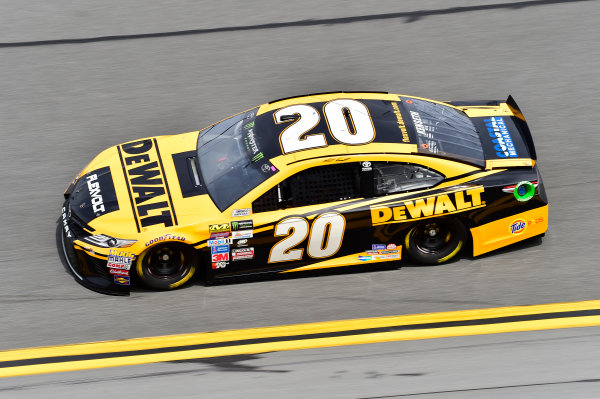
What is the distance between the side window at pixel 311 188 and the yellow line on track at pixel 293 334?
45.4 inches

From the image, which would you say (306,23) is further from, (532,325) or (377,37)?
(532,325)

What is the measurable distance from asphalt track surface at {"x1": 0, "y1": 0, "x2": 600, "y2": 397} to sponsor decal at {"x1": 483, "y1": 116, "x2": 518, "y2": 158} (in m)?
1.05

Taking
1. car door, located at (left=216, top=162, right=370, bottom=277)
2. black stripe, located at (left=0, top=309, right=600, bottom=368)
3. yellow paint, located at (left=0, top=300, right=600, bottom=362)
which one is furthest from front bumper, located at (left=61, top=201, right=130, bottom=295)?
car door, located at (left=216, top=162, right=370, bottom=277)

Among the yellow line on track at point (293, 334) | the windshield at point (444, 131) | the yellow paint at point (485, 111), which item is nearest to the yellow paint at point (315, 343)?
the yellow line on track at point (293, 334)

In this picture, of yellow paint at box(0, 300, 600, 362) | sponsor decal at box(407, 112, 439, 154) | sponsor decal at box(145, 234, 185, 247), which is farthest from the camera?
sponsor decal at box(407, 112, 439, 154)

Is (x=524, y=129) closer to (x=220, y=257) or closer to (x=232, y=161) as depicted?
(x=232, y=161)

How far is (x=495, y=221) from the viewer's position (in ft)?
25.8

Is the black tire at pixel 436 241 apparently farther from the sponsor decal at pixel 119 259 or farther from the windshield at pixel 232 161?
the sponsor decal at pixel 119 259

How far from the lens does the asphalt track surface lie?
295 inches

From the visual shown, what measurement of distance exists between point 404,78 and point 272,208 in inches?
157

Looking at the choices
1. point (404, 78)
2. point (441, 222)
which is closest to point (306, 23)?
point (404, 78)

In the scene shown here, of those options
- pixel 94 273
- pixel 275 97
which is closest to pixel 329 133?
pixel 94 273

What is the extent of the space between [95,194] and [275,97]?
3383mm

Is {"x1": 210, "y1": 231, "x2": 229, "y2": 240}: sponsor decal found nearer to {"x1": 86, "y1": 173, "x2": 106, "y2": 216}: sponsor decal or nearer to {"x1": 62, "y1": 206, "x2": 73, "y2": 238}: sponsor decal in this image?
{"x1": 86, "y1": 173, "x2": 106, "y2": 216}: sponsor decal
